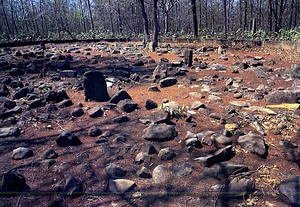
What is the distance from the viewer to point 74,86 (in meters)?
5.40

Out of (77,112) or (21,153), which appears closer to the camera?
(21,153)

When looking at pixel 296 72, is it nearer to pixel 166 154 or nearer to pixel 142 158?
pixel 166 154

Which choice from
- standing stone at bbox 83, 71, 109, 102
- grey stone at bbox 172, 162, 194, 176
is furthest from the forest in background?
grey stone at bbox 172, 162, 194, 176

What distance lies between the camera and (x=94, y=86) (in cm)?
445

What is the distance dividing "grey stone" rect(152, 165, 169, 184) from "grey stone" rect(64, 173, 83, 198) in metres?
0.69

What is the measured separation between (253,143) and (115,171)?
1.50 metres

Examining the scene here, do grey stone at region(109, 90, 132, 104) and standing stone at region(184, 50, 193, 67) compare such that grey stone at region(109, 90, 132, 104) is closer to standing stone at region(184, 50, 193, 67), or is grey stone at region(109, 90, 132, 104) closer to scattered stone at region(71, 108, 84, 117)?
scattered stone at region(71, 108, 84, 117)

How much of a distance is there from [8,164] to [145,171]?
1.52m

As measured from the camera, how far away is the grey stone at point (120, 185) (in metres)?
2.14

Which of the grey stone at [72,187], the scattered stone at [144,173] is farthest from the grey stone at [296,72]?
the grey stone at [72,187]

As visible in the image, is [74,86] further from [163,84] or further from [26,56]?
[26,56]

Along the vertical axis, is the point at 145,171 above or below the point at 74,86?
below

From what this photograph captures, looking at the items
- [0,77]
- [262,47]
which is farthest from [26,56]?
[262,47]

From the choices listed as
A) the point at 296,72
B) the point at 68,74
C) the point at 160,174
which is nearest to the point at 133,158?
the point at 160,174
